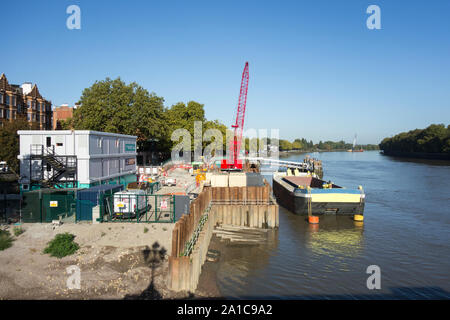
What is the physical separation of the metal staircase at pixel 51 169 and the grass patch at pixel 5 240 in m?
8.44

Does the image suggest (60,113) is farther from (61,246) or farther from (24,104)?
(61,246)

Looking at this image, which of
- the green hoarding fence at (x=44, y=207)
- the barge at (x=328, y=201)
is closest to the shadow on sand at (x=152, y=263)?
the green hoarding fence at (x=44, y=207)

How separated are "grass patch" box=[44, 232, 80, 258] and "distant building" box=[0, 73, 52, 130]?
4963 cm

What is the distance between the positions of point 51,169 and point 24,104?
52.6 meters

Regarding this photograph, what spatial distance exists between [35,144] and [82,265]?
16.2 m

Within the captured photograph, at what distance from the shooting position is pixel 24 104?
69.3 metres

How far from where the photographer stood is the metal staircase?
1023 inches

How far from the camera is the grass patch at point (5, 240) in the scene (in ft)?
54.0

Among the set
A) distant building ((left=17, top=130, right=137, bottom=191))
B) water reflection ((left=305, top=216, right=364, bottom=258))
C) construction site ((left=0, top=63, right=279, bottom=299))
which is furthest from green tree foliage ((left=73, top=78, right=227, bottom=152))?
water reflection ((left=305, top=216, right=364, bottom=258))

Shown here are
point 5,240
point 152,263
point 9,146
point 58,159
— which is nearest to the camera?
point 152,263

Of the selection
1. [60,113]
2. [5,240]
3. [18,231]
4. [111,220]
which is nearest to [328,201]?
[111,220]

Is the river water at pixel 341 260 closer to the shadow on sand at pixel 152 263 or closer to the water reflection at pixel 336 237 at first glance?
the water reflection at pixel 336 237

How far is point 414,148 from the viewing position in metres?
170
